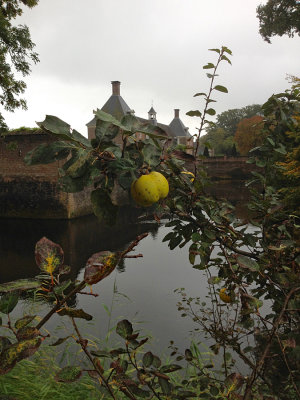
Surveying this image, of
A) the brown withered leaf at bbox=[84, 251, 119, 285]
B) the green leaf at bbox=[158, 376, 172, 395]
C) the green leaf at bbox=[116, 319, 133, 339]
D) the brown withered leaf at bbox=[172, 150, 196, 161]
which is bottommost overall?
the green leaf at bbox=[158, 376, 172, 395]

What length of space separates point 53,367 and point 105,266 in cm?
271

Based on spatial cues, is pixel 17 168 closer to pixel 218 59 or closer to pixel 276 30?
pixel 218 59

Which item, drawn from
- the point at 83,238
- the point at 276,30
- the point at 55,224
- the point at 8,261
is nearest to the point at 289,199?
the point at 8,261

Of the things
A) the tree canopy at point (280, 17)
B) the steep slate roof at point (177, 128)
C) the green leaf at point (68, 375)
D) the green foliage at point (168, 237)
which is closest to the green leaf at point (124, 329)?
the green foliage at point (168, 237)

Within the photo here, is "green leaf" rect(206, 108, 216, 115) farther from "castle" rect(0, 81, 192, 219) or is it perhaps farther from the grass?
"castle" rect(0, 81, 192, 219)

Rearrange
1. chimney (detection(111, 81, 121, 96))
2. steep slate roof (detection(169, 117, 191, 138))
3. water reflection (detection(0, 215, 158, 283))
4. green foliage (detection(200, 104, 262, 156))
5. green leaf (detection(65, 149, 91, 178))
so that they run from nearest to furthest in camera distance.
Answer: green leaf (detection(65, 149, 91, 178)) → water reflection (detection(0, 215, 158, 283)) → chimney (detection(111, 81, 121, 96)) → steep slate roof (detection(169, 117, 191, 138)) → green foliage (detection(200, 104, 262, 156))

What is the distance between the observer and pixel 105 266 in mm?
693

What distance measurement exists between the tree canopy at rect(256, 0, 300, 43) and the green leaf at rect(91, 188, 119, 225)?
19240mm

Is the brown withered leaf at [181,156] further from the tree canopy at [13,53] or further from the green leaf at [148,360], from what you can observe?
the tree canopy at [13,53]

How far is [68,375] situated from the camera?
92 cm

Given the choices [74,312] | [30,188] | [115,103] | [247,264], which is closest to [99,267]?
[74,312]

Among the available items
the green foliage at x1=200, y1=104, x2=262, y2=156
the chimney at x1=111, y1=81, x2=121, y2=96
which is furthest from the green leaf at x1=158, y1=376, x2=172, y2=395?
the green foliage at x1=200, y1=104, x2=262, y2=156

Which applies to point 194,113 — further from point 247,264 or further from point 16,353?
point 16,353

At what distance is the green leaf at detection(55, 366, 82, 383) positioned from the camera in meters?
0.91
